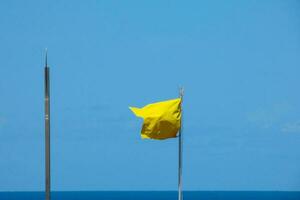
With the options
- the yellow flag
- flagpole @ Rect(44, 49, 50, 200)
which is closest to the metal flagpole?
flagpole @ Rect(44, 49, 50, 200)

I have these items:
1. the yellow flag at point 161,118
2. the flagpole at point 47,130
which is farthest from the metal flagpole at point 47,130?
the yellow flag at point 161,118

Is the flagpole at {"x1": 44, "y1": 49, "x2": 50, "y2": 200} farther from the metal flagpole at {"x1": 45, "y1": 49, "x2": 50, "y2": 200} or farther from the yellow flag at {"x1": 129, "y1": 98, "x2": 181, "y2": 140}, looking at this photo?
Answer: the yellow flag at {"x1": 129, "y1": 98, "x2": 181, "y2": 140}

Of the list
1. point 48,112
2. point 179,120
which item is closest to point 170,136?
point 179,120

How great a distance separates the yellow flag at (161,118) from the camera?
28.7m

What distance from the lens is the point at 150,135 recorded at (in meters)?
28.7

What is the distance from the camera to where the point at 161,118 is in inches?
1139

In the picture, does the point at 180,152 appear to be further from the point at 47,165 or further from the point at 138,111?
the point at 47,165

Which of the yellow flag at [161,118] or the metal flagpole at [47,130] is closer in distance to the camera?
the metal flagpole at [47,130]

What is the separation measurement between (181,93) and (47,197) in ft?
27.4

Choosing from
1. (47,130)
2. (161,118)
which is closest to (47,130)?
(47,130)

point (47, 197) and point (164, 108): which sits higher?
point (164, 108)

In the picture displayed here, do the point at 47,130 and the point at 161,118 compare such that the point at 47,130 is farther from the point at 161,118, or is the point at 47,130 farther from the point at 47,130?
the point at 161,118

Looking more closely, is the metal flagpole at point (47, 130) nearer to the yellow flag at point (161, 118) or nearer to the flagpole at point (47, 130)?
the flagpole at point (47, 130)

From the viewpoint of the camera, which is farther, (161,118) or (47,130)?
(161,118)
